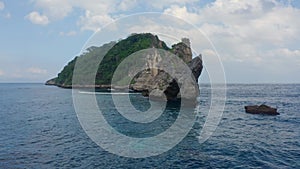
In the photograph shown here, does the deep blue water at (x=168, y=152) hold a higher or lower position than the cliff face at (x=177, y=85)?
lower

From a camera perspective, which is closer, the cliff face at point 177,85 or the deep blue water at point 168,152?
the deep blue water at point 168,152

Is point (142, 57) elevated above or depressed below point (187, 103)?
above

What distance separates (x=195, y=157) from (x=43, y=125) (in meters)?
28.1

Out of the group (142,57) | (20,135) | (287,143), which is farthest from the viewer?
(142,57)

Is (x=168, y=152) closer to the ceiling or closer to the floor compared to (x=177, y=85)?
closer to the floor

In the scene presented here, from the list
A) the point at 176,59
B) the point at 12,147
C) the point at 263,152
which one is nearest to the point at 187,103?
the point at 176,59

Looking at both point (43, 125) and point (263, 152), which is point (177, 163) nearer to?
point (263, 152)

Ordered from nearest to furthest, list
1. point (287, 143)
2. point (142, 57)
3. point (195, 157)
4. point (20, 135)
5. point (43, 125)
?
1. point (195, 157)
2. point (287, 143)
3. point (20, 135)
4. point (43, 125)
5. point (142, 57)

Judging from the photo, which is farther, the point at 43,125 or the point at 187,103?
the point at 187,103

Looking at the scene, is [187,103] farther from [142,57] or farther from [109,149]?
[142,57]

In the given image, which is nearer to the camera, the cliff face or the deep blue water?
the deep blue water

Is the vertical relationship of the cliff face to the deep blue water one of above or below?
above

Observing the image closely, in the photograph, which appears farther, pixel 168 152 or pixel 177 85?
pixel 177 85

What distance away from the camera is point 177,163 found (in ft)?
79.4
